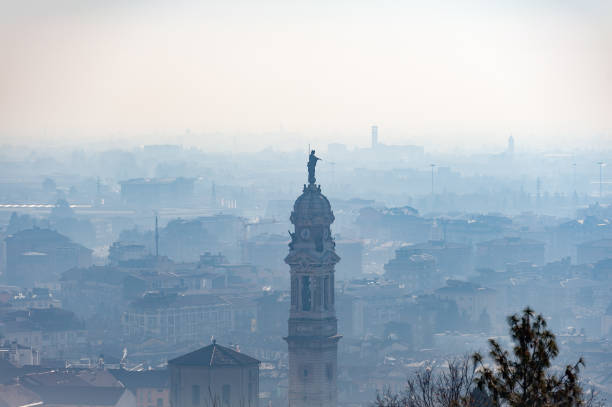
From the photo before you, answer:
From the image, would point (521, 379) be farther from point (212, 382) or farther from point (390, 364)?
point (390, 364)

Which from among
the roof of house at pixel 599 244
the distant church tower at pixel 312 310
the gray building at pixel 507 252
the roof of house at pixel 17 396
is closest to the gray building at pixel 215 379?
the distant church tower at pixel 312 310

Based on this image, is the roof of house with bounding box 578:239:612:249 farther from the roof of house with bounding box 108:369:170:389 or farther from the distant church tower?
the distant church tower

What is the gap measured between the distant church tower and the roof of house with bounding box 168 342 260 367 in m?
3.45

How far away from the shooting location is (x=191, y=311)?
123m

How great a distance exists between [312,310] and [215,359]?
4355mm

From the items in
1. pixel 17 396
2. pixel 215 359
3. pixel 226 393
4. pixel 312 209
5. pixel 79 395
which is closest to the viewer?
pixel 312 209

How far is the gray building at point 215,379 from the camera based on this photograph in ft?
172

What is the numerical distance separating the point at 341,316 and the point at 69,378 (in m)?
48.9

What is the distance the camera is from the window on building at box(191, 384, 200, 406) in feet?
174

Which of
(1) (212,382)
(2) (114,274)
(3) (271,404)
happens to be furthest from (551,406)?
(2) (114,274)

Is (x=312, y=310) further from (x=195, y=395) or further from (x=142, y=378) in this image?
(x=142, y=378)

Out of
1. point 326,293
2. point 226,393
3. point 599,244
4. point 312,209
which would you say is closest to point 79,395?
point 226,393

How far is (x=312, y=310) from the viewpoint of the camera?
49594 millimetres

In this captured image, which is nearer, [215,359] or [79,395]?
[215,359]
